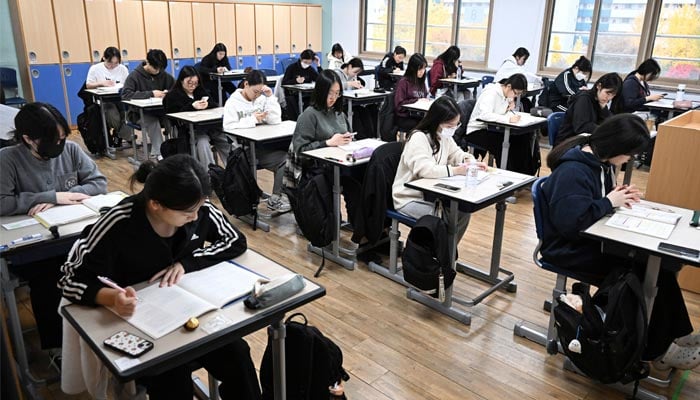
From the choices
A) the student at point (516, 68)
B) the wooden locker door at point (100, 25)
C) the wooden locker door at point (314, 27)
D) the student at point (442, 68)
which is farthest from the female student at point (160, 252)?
the wooden locker door at point (314, 27)

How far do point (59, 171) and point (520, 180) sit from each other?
8.30 feet

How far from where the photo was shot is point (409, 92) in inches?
243

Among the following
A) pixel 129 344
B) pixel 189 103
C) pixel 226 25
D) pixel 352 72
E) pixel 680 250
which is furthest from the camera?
pixel 226 25

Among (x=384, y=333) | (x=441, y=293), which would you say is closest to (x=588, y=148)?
(x=441, y=293)

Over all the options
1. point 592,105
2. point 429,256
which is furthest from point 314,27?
point 429,256

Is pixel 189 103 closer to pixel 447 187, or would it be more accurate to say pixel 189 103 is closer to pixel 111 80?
pixel 111 80

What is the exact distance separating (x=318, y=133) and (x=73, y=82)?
220 inches

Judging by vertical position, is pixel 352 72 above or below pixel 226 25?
below

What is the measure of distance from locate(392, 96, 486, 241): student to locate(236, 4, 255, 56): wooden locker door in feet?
24.2

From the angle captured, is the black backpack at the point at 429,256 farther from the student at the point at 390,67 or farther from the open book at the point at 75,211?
the student at the point at 390,67

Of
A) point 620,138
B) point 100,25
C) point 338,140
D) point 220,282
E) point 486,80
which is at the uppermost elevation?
point 100,25

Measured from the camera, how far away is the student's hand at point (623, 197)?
2.54 metres

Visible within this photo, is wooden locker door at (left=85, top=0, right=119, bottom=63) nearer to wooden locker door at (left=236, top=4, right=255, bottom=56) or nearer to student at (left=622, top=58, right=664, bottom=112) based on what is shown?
wooden locker door at (left=236, top=4, right=255, bottom=56)

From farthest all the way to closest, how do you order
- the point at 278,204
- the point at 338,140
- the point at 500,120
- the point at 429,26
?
the point at 429,26 → the point at 500,120 → the point at 278,204 → the point at 338,140
